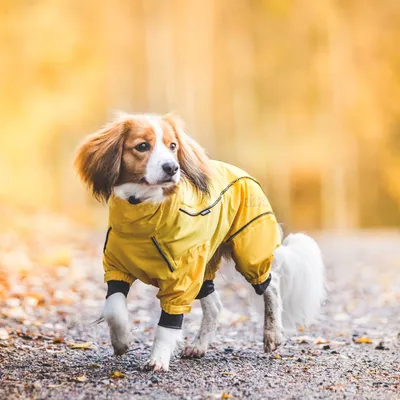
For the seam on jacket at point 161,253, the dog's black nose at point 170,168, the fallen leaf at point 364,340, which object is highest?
the dog's black nose at point 170,168

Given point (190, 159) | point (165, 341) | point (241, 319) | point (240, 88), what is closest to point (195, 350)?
point (165, 341)

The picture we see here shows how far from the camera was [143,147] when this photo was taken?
408 centimetres

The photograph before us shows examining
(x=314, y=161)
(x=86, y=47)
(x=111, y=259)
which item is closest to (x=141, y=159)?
(x=111, y=259)

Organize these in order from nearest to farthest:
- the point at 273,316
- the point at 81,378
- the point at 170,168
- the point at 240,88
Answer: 1. the point at 81,378
2. the point at 170,168
3. the point at 273,316
4. the point at 240,88

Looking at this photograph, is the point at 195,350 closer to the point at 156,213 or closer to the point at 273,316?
the point at 273,316

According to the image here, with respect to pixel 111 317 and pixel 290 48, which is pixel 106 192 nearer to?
pixel 111 317

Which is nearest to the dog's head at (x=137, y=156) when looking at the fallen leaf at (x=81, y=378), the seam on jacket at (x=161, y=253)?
the seam on jacket at (x=161, y=253)

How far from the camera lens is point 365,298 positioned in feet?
26.8

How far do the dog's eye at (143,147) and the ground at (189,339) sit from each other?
1177 mm

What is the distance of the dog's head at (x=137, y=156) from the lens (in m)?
3.98

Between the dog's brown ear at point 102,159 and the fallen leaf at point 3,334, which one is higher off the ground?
the dog's brown ear at point 102,159

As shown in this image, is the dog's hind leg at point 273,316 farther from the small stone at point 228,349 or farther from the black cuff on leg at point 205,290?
the black cuff on leg at point 205,290

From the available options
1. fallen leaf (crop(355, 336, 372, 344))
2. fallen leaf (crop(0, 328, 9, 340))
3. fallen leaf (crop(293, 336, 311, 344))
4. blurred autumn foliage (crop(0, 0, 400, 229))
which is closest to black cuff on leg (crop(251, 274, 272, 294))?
fallen leaf (crop(293, 336, 311, 344))

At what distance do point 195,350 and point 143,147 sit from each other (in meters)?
1.40
